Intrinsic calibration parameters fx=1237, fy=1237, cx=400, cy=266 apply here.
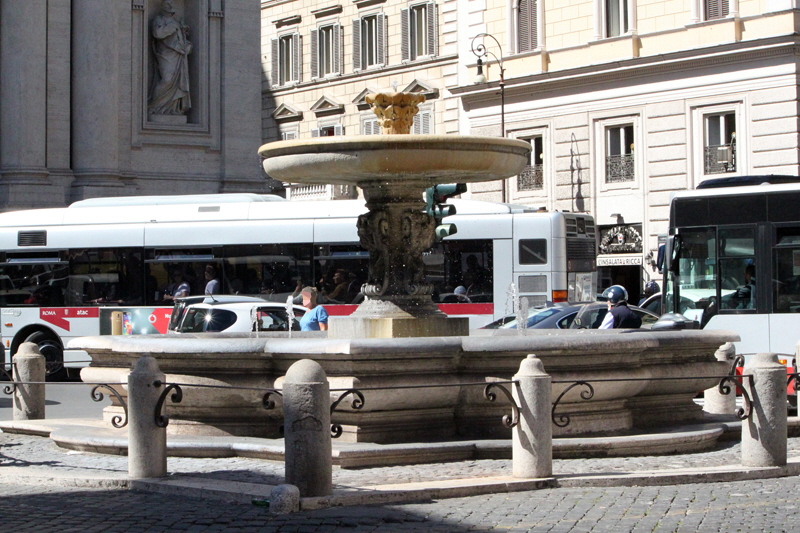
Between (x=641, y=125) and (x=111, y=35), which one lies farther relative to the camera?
(x=641, y=125)

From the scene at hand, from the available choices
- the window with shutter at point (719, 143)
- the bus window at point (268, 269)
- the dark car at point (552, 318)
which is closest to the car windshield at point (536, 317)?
the dark car at point (552, 318)

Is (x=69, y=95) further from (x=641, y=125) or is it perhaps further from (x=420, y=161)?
(x=420, y=161)

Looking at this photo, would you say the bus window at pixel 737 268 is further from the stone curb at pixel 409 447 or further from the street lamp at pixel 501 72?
the street lamp at pixel 501 72

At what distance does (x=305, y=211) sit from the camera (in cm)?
2409

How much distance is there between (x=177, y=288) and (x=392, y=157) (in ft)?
44.2

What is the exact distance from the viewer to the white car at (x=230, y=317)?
1934 centimetres

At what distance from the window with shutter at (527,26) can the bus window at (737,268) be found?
72.5ft

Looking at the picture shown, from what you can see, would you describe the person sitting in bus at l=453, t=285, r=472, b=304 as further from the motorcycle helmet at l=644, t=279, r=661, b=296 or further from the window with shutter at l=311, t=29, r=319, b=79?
the window with shutter at l=311, t=29, r=319, b=79

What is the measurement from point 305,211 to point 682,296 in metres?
7.68

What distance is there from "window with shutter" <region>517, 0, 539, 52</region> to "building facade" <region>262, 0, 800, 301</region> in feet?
0.14

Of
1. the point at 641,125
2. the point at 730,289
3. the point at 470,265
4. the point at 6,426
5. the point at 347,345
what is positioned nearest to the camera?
the point at 347,345

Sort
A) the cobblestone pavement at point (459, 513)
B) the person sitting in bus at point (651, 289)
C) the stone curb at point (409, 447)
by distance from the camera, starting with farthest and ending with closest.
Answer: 1. the person sitting in bus at point (651, 289)
2. the stone curb at point (409, 447)
3. the cobblestone pavement at point (459, 513)

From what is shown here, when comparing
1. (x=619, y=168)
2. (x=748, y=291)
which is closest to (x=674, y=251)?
(x=748, y=291)

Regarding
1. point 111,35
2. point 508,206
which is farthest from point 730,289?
point 111,35
